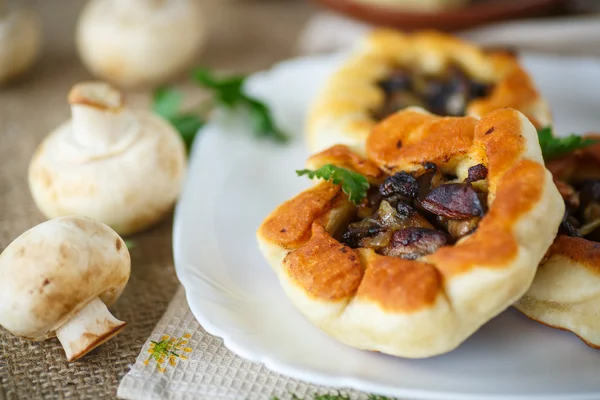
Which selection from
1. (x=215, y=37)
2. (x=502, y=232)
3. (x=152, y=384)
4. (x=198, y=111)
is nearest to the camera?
(x=502, y=232)

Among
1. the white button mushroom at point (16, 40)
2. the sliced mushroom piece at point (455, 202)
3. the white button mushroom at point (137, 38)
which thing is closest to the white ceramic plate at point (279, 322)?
the sliced mushroom piece at point (455, 202)

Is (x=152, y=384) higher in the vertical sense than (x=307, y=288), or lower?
lower

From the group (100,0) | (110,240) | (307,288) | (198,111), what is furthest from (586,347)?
(100,0)

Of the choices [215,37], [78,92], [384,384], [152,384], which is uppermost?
[78,92]

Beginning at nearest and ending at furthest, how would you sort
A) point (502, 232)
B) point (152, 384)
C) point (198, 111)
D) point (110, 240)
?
point (502, 232) → point (152, 384) → point (110, 240) → point (198, 111)

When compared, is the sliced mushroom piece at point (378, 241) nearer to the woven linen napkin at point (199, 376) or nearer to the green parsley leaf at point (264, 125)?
the woven linen napkin at point (199, 376)

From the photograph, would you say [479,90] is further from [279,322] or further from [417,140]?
[279,322]

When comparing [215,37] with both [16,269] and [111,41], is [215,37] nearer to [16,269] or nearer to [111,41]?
[111,41]

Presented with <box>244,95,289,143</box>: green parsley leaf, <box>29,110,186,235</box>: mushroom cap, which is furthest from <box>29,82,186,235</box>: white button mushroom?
<box>244,95,289,143</box>: green parsley leaf
